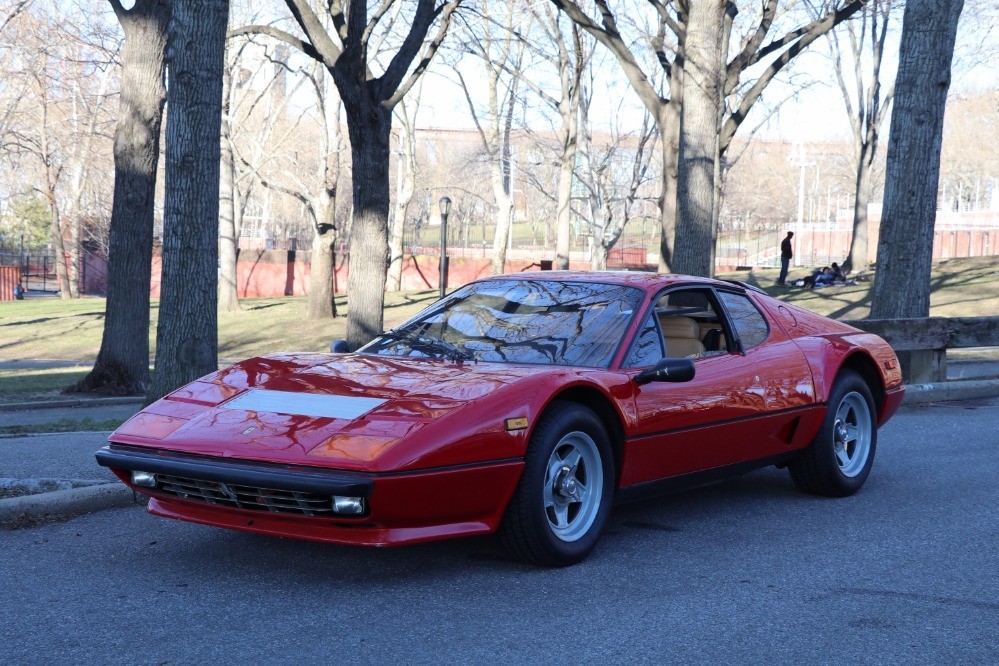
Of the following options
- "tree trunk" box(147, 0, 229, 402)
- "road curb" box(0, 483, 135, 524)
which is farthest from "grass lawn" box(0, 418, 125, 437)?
"road curb" box(0, 483, 135, 524)

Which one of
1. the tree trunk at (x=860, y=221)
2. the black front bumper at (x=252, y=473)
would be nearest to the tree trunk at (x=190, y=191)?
the black front bumper at (x=252, y=473)

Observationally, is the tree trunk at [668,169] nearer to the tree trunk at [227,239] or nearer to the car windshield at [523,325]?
the car windshield at [523,325]

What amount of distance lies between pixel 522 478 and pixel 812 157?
446 ft

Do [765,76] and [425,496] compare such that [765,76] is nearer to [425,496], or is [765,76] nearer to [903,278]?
[903,278]

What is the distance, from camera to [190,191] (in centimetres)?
784

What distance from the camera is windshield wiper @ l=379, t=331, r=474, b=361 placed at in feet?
17.6

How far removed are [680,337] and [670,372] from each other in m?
0.96

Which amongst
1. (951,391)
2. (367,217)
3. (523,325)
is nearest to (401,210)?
(367,217)

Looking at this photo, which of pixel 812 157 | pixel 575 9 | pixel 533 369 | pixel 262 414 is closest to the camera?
pixel 262 414

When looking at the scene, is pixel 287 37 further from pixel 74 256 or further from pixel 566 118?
pixel 74 256

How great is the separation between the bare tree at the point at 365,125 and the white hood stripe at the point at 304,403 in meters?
8.19

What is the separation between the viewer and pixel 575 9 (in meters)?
16.5

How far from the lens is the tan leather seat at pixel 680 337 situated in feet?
19.7

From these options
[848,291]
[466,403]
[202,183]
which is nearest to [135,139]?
[202,183]
